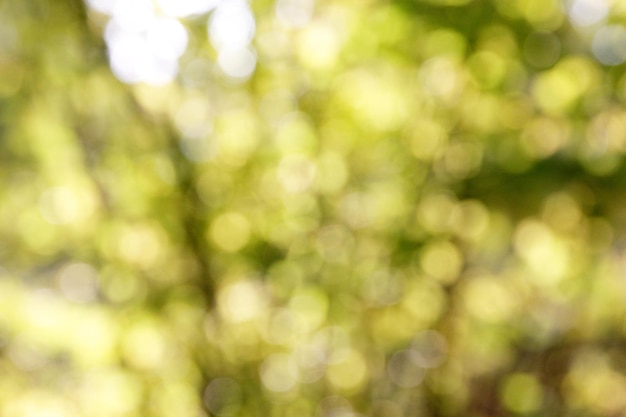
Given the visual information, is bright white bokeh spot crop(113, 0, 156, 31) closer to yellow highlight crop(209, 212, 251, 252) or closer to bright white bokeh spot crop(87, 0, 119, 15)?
bright white bokeh spot crop(87, 0, 119, 15)

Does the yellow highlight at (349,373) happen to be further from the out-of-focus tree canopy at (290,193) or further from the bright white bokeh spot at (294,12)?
the bright white bokeh spot at (294,12)

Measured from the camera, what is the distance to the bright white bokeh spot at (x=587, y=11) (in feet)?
2.96

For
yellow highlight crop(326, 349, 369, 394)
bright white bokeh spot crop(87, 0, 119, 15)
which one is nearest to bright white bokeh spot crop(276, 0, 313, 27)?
bright white bokeh spot crop(87, 0, 119, 15)

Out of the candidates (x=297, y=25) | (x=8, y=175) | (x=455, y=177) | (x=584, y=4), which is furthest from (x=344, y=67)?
(x=8, y=175)

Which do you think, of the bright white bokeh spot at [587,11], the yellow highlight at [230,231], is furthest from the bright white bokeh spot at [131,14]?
the bright white bokeh spot at [587,11]

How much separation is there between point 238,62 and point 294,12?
110 millimetres

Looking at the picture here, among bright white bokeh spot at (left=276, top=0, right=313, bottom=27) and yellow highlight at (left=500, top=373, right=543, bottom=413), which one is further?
yellow highlight at (left=500, top=373, right=543, bottom=413)

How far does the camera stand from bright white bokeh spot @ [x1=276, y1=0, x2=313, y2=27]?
92 centimetres

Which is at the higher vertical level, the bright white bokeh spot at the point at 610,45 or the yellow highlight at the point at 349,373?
the bright white bokeh spot at the point at 610,45

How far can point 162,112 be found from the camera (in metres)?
0.95

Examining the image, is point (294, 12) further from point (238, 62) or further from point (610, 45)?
point (610, 45)

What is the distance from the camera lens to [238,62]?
93cm

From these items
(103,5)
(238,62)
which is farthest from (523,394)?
(103,5)

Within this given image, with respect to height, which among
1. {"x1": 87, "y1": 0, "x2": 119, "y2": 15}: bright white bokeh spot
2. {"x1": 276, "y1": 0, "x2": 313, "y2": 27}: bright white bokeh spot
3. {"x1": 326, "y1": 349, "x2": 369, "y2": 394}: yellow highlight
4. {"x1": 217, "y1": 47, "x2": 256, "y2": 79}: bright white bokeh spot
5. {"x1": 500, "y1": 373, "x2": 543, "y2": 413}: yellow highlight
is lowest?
{"x1": 500, "y1": 373, "x2": 543, "y2": 413}: yellow highlight
